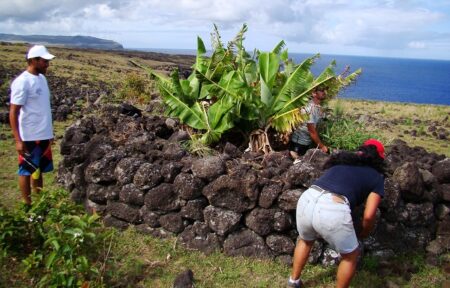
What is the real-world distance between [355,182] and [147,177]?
9.79ft

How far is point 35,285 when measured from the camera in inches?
197

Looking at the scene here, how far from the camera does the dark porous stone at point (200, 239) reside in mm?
6164

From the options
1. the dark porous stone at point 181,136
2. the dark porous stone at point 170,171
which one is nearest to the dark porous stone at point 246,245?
the dark porous stone at point 170,171

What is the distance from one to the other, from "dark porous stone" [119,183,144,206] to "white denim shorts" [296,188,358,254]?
2.67 m

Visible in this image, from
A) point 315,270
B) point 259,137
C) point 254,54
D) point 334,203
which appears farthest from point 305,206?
point 254,54

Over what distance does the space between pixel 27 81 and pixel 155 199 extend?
7.73 ft

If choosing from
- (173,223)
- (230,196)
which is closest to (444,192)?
(230,196)

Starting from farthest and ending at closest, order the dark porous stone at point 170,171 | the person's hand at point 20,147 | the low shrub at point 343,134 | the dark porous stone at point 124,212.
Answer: the low shrub at point 343,134 → the dark porous stone at point 124,212 → the dark porous stone at point 170,171 → the person's hand at point 20,147

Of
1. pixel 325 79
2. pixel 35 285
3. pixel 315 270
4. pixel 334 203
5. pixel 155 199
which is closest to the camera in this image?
pixel 334 203

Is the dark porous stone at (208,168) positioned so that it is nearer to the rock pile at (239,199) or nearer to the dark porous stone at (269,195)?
the rock pile at (239,199)

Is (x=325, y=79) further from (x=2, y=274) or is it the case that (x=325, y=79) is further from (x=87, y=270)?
(x=2, y=274)

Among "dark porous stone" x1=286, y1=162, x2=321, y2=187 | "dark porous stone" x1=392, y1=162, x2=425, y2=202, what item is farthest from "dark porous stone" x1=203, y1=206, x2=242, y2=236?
"dark porous stone" x1=392, y1=162, x2=425, y2=202

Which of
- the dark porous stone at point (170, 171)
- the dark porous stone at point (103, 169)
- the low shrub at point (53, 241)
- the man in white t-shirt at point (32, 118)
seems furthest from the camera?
the dark porous stone at point (103, 169)

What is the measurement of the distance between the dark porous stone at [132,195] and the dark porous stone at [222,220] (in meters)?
1.05
